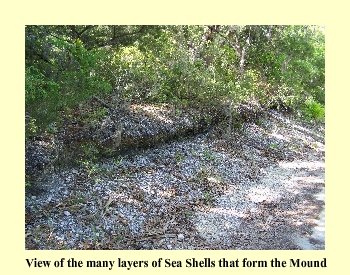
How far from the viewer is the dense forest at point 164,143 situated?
23.1ft

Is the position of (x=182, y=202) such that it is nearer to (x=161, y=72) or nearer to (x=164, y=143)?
(x=164, y=143)

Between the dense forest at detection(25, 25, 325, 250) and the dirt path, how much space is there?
0.04 m

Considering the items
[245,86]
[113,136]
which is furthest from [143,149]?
[245,86]

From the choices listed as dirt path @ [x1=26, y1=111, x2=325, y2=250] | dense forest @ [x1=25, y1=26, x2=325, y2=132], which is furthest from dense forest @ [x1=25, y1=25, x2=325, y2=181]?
dirt path @ [x1=26, y1=111, x2=325, y2=250]

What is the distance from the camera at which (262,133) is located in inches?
561

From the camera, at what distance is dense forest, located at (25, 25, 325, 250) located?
703 cm

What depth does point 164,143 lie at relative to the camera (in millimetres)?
11078

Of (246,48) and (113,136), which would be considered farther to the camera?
(246,48)

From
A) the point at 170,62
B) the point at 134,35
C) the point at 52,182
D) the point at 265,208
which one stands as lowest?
the point at 265,208

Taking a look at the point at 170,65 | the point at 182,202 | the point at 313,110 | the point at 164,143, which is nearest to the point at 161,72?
the point at 170,65

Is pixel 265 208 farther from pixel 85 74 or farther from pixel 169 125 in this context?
pixel 85 74

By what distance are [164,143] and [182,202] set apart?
3.06 meters

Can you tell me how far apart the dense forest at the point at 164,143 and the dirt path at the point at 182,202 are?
0.04 meters

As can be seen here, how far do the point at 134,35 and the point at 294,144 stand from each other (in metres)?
7.74
